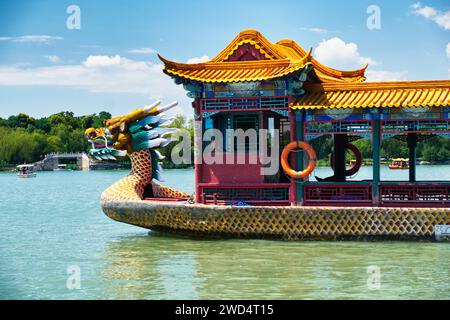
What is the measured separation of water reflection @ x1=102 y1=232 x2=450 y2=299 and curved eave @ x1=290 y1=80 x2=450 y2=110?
2484 mm

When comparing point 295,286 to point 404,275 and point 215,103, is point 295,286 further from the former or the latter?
point 215,103

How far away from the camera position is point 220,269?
12516 millimetres

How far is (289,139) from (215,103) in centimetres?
207

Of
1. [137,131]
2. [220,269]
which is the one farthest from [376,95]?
[137,131]

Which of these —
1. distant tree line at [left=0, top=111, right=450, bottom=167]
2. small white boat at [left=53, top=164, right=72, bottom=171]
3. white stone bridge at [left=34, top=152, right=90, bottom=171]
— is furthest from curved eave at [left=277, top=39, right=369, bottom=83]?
small white boat at [left=53, top=164, right=72, bottom=171]

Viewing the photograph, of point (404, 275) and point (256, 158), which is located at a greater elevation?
point (256, 158)

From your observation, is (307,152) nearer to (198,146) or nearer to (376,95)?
(376,95)

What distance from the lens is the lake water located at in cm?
1103

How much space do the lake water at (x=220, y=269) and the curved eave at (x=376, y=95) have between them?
2482mm

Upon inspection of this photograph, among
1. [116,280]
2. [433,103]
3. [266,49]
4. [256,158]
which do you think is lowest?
[116,280]

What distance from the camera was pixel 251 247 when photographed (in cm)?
1412

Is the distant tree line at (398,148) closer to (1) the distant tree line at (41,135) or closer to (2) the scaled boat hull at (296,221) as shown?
(2) the scaled boat hull at (296,221)

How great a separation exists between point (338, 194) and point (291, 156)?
1140 mm
